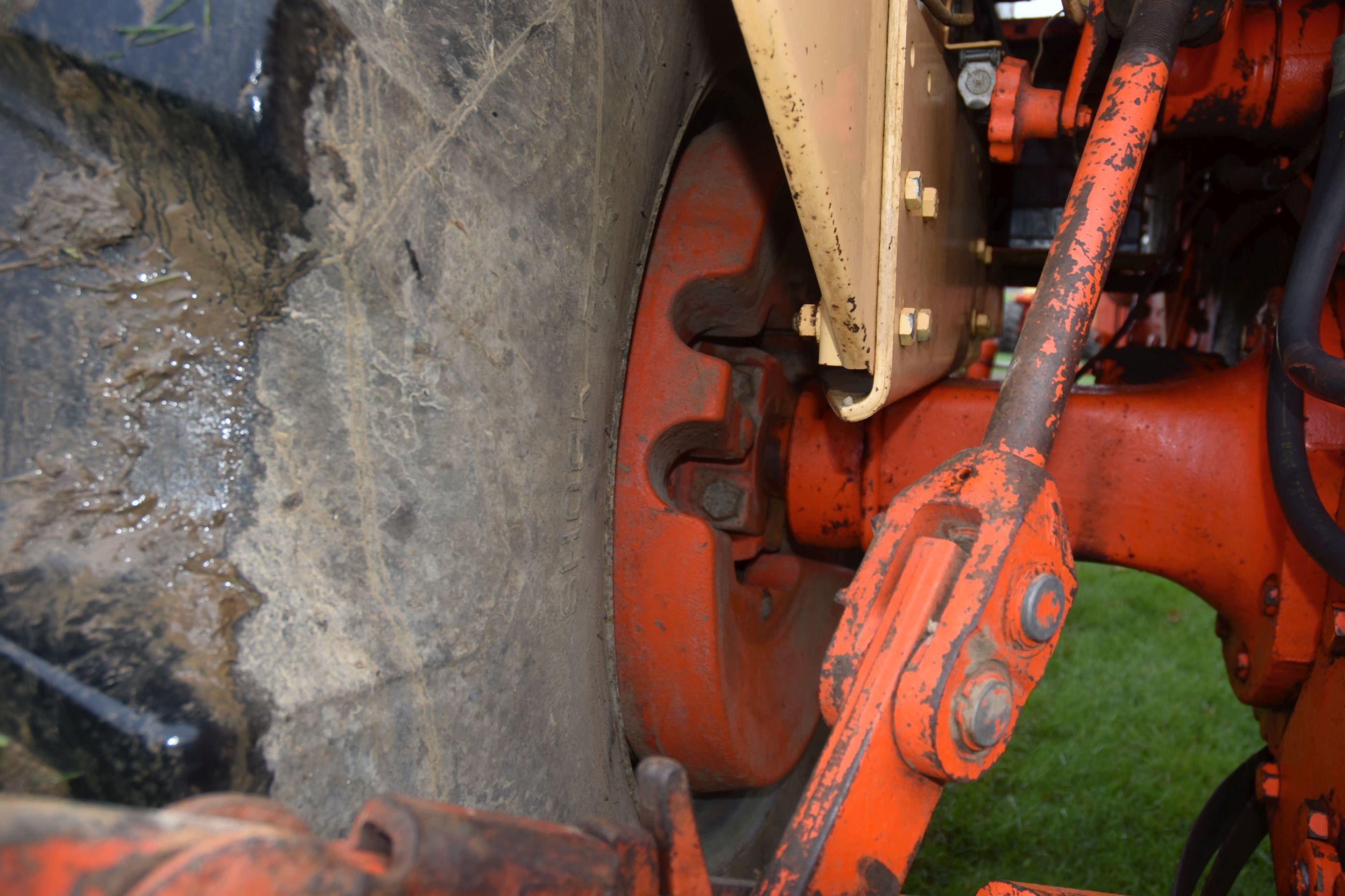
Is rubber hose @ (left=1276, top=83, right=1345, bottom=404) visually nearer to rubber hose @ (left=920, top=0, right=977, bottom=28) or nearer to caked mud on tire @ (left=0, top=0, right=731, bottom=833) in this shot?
A: rubber hose @ (left=920, top=0, right=977, bottom=28)

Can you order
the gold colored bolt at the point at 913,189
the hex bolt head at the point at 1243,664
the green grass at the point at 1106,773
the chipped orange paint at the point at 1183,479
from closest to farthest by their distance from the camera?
the gold colored bolt at the point at 913,189, the chipped orange paint at the point at 1183,479, the hex bolt head at the point at 1243,664, the green grass at the point at 1106,773

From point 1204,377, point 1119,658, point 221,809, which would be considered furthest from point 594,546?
point 1119,658

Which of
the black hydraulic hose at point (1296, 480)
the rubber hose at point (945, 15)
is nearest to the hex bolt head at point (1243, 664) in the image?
the black hydraulic hose at point (1296, 480)

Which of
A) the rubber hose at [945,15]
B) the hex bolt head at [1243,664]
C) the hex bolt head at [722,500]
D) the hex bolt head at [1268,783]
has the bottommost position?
the hex bolt head at [1268,783]

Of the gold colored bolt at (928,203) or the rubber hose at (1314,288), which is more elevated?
the gold colored bolt at (928,203)

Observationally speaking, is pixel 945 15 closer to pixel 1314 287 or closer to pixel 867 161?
pixel 867 161

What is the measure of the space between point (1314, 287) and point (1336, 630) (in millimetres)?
362

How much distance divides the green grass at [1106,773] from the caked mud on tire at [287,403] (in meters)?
1.40

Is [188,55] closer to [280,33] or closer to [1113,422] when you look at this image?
[280,33]

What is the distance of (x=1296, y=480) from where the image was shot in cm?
93

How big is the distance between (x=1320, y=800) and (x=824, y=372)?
0.69 m

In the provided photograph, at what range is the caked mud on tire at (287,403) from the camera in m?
0.49

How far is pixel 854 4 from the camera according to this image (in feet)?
2.45

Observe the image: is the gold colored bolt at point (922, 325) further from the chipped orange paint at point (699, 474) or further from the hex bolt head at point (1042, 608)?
the hex bolt head at point (1042, 608)
